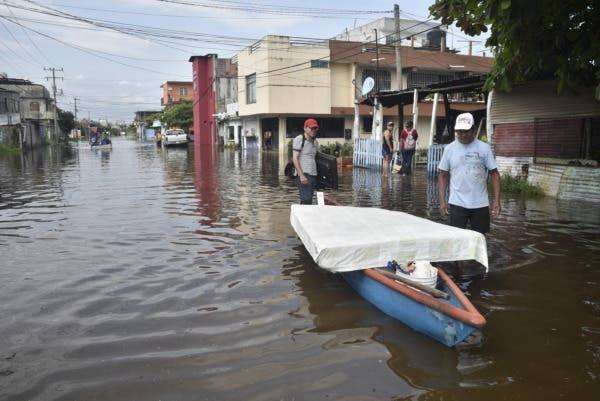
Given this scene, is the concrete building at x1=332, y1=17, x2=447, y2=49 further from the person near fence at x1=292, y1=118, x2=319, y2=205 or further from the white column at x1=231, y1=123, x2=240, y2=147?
the person near fence at x1=292, y1=118, x2=319, y2=205

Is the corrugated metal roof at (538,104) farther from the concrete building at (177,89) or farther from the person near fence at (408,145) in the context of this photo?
the concrete building at (177,89)

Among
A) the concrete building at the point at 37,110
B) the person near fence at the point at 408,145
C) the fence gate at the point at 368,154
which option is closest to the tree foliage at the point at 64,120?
the concrete building at the point at 37,110

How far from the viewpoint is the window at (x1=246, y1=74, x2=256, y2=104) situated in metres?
38.3

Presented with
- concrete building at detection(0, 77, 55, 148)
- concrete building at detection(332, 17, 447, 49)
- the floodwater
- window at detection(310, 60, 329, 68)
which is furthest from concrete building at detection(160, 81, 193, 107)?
the floodwater

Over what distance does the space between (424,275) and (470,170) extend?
5.66 feet

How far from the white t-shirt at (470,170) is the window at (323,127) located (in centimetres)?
3147

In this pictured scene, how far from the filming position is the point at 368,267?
17.3 ft

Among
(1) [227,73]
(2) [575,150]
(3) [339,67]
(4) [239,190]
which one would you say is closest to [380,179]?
(4) [239,190]

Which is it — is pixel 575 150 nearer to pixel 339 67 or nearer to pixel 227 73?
pixel 339 67

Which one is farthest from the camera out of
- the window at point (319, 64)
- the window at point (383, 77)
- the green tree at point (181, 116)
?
the green tree at point (181, 116)

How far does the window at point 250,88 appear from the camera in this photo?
38.3 meters

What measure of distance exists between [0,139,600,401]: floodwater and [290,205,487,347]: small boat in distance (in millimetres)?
216

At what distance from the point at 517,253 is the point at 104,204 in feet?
30.3

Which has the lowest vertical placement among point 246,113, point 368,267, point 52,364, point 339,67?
point 52,364
